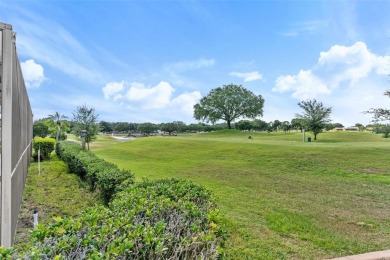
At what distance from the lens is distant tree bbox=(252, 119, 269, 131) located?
58394mm

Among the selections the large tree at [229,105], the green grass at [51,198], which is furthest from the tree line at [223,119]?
the green grass at [51,198]

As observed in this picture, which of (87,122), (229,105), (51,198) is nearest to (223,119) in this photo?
(229,105)

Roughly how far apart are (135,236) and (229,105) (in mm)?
48125

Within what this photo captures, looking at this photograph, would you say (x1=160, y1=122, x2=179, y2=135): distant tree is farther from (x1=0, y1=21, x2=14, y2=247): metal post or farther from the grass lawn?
(x1=0, y1=21, x2=14, y2=247): metal post

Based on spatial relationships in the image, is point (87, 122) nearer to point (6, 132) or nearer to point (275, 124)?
point (6, 132)

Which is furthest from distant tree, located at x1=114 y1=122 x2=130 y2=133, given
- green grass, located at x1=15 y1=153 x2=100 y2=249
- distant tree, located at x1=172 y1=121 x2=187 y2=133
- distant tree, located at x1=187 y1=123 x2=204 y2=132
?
green grass, located at x1=15 y1=153 x2=100 y2=249

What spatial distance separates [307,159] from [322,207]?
7064 mm

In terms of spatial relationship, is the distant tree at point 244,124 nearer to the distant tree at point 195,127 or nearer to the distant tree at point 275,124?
the distant tree at point 275,124

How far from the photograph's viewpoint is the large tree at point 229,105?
161 feet

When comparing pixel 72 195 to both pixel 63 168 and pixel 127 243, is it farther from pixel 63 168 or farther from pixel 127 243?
pixel 127 243

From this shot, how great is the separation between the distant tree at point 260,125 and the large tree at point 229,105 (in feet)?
27.9

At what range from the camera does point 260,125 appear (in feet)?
197

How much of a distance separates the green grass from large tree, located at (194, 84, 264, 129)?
39.9 m

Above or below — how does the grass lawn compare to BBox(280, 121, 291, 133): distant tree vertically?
below
